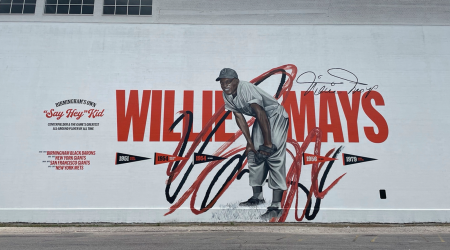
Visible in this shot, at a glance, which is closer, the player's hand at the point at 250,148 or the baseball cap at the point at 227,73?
the player's hand at the point at 250,148

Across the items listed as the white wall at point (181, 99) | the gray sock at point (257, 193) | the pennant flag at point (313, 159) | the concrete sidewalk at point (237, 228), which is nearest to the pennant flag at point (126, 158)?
the white wall at point (181, 99)

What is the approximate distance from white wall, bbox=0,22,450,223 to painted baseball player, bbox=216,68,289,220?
0.51 metres

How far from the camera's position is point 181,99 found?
14.4 meters

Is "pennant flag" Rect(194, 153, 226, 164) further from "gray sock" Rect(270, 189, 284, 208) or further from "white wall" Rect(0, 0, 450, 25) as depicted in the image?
"white wall" Rect(0, 0, 450, 25)

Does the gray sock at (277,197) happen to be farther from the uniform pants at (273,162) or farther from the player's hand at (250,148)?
the player's hand at (250,148)

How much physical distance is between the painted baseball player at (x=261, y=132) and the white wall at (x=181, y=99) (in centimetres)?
51

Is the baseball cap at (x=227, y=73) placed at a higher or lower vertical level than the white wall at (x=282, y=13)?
lower

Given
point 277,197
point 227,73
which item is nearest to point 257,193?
point 277,197

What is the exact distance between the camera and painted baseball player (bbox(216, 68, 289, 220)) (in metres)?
13.7

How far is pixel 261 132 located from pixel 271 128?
0.48 m

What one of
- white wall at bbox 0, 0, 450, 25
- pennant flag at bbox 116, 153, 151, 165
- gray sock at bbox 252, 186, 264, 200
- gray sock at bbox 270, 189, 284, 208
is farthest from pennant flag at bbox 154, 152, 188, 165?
white wall at bbox 0, 0, 450, 25

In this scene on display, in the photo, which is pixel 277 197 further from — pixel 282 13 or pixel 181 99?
pixel 282 13

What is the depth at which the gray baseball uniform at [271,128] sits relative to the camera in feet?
45.2
